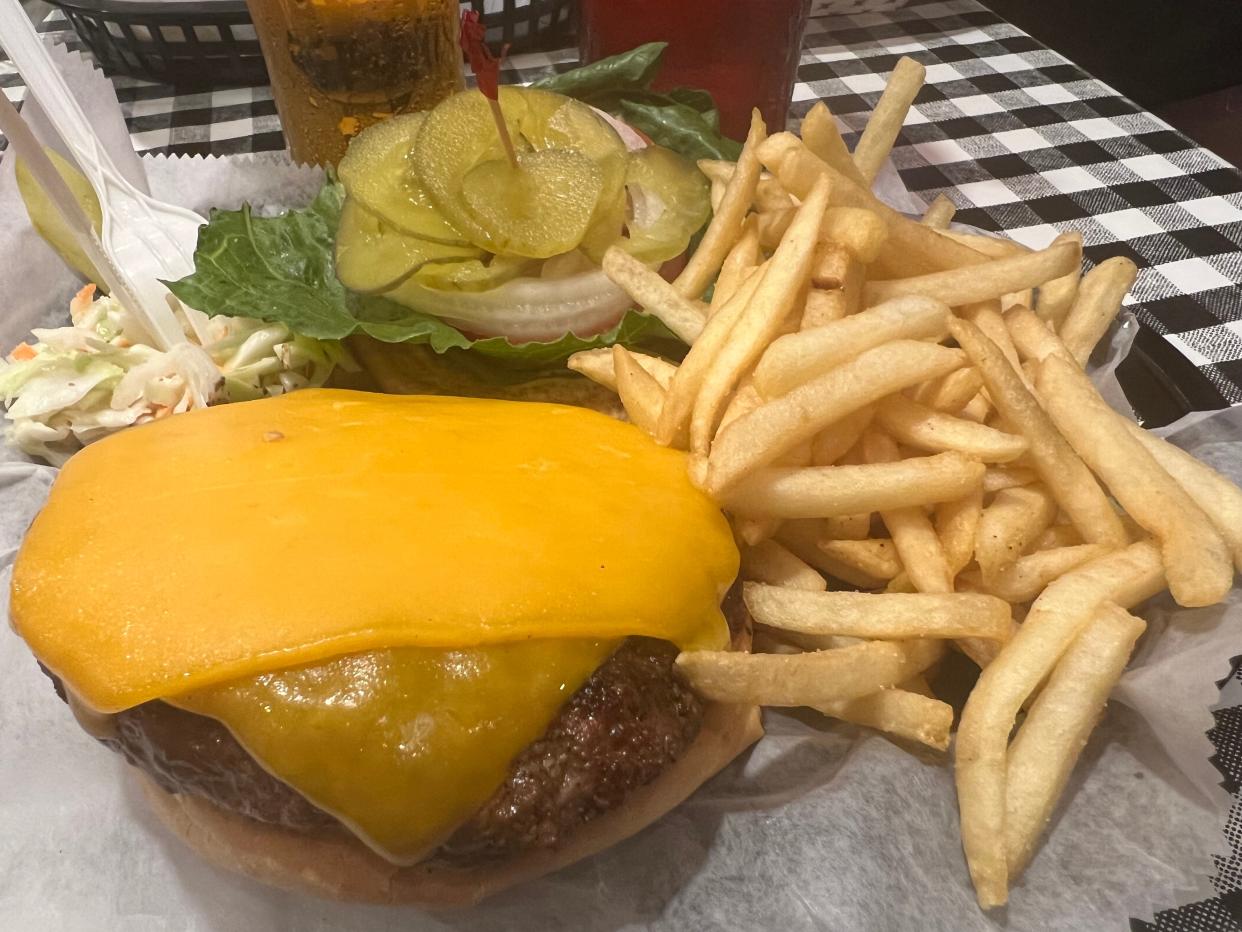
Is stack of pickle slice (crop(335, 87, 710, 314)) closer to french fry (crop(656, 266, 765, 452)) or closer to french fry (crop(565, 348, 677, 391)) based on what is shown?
french fry (crop(565, 348, 677, 391))

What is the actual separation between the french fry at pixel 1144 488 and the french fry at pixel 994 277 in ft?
0.47

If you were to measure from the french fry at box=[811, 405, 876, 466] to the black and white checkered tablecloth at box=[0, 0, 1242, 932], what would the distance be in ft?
4.35

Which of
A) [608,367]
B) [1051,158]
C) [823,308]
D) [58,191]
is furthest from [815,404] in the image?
[1051,158]

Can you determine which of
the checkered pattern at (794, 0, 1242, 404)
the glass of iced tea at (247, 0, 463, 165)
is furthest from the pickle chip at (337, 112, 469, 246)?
the checkered pattern at (794, 0, 1242, 404)

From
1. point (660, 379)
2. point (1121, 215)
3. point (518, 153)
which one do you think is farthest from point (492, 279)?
point (1121, 215)

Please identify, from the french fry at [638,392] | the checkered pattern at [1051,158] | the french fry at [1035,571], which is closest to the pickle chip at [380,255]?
the french fry at [638,392]

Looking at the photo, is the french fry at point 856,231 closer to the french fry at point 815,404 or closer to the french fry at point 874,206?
the french fry at point 874,206

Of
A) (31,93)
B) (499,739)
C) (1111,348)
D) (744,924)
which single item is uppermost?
(31,93)

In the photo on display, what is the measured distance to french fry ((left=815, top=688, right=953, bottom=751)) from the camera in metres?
1.23

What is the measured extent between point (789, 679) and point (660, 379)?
0.61 metres

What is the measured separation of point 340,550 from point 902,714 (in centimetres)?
81

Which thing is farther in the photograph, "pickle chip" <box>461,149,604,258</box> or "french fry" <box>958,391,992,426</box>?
"pickle chip" <box>461,149,604,258</box>

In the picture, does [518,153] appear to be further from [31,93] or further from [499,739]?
[499,739]

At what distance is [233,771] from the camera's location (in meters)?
1.08
